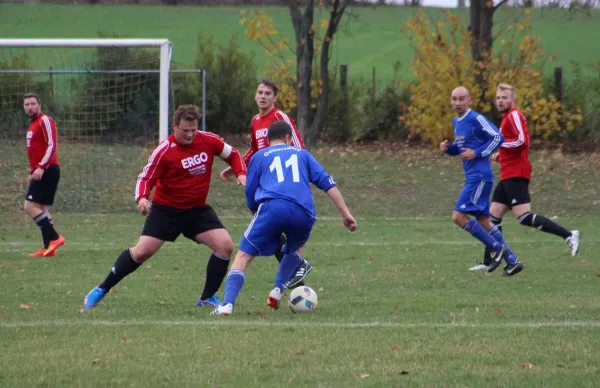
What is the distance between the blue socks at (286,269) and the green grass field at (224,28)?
2606cm

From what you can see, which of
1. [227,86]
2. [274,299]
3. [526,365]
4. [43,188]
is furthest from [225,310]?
[227,86]

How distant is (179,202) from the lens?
320 inches

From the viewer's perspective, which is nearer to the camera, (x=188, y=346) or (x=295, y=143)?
(x=188, y=346)

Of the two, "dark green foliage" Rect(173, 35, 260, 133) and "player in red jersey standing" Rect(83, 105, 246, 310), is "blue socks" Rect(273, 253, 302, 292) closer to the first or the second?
"player in red jersey standing" Rect(83, 105, 246, 310)

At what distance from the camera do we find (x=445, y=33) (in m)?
23.3

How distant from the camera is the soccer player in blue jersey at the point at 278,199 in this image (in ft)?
24.7

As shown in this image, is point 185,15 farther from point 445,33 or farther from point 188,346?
point 188,346

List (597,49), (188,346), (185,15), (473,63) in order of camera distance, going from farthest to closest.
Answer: (185,15) < (597,49) < (473,63) < (188,346)

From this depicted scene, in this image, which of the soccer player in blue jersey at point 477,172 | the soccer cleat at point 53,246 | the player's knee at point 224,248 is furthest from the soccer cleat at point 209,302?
the soccer cleat at point 53,246

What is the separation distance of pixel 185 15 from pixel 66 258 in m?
32.2

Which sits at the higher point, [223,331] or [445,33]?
[445,33]

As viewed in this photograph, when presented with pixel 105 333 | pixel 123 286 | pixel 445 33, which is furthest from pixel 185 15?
pixel 105 333

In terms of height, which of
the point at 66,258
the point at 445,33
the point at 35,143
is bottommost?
the point at 66,258

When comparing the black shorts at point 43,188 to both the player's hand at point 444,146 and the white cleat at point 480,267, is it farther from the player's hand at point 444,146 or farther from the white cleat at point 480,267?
the white cleat at point 480,267
